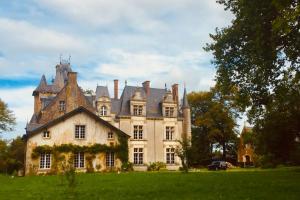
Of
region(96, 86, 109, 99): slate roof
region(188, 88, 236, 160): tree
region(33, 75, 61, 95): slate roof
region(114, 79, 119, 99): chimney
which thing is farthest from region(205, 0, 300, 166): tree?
region(33, 75, 61, 95): slate roof

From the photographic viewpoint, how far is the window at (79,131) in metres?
45.2

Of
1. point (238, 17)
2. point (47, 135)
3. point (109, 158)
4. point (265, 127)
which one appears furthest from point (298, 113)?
point (47, 135)

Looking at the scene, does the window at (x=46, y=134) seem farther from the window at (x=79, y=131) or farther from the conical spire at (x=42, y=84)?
the conical spire at (x=42, y=84)

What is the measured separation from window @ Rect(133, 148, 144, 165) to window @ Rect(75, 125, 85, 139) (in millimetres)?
9446

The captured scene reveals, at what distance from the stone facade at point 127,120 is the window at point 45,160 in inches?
50.5

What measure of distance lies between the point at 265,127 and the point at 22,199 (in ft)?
95.6

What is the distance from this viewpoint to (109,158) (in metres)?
46.2

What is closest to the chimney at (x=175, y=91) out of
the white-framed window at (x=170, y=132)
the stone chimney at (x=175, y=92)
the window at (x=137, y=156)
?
the stone chimney at (x=175, y=92)

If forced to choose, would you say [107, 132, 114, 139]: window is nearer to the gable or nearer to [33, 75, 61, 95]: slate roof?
the gable

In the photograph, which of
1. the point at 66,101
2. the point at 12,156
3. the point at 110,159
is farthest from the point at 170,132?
the point at 12,156

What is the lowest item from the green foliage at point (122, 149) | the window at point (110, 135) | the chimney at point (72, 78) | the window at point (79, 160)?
the window at point (79, 160)

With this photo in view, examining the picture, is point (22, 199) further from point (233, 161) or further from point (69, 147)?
point (233, 161)

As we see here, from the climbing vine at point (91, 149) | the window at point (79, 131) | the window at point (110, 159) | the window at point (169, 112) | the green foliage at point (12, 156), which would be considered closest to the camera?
the climbing vine at point (91, 149)

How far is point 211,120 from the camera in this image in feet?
209
